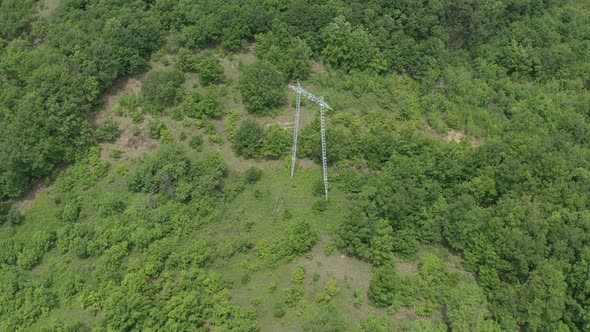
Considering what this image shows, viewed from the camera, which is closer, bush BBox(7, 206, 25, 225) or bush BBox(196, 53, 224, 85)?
bush BBox(7, 206, 25, 225)

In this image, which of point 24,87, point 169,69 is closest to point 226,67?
point 169,69

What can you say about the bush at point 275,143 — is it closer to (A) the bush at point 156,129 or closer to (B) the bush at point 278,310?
(A) the bush at point 156,129

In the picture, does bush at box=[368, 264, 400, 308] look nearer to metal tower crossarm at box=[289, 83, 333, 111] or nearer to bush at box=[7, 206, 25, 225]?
metal tower crossarm at box=[289, 83, 333, 111]

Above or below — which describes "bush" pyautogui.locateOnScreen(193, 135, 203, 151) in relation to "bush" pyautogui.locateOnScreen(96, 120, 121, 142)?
below

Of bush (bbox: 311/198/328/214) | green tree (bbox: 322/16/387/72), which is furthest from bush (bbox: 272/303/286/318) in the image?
green tree (bbox: 322/16/387/72)

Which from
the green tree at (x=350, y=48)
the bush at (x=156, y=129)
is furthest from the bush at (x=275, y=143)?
the green tree at (x=350, y=48)

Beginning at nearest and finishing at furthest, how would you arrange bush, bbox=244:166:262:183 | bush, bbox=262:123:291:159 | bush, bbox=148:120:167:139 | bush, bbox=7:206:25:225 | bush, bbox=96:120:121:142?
1. bush, bbox=7:206:25:225
2. bush, bbox=244:166:262:183
3. bush, bbox=262:123:291:159
4. bush, bbox=96:120:121:142
5. bush, bbox=148:120:167:139
